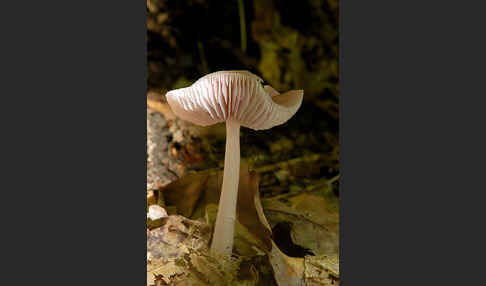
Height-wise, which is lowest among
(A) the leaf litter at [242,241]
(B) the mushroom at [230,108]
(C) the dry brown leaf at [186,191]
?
(A) the leaf litter at [242,241]

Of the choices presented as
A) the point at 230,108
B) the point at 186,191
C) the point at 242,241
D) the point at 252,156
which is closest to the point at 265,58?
the point at 252,156

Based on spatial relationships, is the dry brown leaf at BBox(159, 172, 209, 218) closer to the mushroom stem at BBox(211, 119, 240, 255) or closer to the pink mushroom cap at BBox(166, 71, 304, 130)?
the mushroom stem at BBox(211, 119, 240, 255)

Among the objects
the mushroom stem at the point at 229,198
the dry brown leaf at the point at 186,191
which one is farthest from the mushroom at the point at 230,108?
the dry brown leaf at the point at 186,191

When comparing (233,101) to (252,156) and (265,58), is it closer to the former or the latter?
(252,156)

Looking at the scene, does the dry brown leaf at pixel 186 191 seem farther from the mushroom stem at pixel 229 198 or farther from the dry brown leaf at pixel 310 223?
the dry brown leaf at pixel 310 223

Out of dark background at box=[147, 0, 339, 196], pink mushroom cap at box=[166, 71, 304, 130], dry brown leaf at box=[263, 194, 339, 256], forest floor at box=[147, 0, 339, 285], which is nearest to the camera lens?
pink mushroom cap at box=[166, 71, 304, 130]

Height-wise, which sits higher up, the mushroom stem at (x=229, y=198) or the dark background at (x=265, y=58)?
the dark background at (x=265, y=58)

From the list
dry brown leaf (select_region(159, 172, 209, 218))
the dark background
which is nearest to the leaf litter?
dry brown leaf (select_region(159, 172, 209, 218))

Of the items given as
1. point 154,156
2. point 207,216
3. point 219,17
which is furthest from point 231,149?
point 219,17
